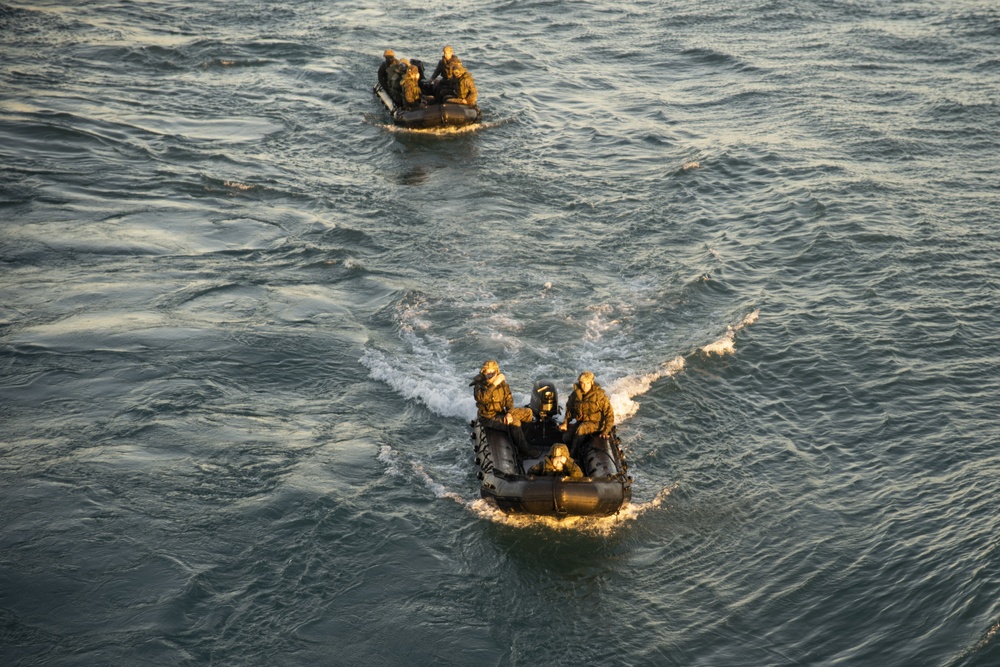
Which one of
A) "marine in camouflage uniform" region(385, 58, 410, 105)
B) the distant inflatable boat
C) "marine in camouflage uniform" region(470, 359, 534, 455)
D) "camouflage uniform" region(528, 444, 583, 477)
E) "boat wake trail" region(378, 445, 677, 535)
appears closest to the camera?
"camouflage uniform" region(528, 444, 583, 477)

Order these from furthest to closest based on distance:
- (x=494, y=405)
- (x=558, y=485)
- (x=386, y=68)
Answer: (x=386, y=68), (x=494, y=405), (x=558, y=485)

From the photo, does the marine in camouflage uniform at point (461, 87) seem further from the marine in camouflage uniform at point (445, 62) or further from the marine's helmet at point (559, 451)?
the marine's helmet at point (559, 451)

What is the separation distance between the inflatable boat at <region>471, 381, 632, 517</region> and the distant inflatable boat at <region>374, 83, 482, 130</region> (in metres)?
14.1

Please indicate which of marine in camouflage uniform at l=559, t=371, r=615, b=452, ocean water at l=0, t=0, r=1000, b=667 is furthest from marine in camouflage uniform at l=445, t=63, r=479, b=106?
marine in camouflage uniform at l=559, t=371, r=615, b=452

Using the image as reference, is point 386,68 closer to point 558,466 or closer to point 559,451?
point 559,451

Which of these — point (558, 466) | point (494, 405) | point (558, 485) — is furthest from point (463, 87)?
point (558, 485)

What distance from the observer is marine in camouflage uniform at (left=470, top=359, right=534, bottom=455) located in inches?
608

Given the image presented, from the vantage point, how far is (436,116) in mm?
28109

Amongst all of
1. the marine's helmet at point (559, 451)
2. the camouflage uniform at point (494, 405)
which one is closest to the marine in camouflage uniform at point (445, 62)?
the camouflage uniform at point (494, 405)

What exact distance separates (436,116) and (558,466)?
16095 mm

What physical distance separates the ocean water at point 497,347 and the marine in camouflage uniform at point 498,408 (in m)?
0.96

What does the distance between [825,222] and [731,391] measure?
7.08 metres

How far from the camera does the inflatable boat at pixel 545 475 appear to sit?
1404 centimetres

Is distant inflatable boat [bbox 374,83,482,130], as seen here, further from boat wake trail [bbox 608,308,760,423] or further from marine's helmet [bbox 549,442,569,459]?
marine's helmet [bbox 549,442,569,459]
